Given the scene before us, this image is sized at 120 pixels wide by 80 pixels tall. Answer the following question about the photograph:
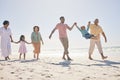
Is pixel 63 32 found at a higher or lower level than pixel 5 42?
higher

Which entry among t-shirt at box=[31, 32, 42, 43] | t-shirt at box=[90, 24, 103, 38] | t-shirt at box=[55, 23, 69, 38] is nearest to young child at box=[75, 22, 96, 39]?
t-shirt at box=[90, 24, 103, 38]

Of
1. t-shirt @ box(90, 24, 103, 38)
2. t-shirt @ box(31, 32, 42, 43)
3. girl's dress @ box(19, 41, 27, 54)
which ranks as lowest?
girl's dress @ box(19, 41, 27, 54)

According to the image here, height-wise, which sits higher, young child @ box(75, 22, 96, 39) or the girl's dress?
young child @ box(75, 22, 96, 39)

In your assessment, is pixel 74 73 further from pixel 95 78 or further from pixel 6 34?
pixel 6 34

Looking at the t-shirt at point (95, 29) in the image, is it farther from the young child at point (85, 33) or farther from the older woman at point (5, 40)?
the older woman at point (5, 40)

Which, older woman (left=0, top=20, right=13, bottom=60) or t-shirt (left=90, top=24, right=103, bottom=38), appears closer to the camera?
older woman (left=0, top=20, right=13, bottom=60)

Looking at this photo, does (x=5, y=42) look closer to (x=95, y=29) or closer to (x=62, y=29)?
(x=62, y=29)

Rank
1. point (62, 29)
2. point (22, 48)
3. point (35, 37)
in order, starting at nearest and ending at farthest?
1. point (62, 29)
2. point (35, 37)
3. point (22, 48)

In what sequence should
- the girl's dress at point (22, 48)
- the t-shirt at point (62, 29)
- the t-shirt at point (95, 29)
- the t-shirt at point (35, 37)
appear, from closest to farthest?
the t-shirt at point (62, 29) → the t-shirt at point (95, 29) → the t-shirt at point (35, 37) → the girl's dress at point (22, 48)

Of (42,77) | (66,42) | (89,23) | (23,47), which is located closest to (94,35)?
(89,23)

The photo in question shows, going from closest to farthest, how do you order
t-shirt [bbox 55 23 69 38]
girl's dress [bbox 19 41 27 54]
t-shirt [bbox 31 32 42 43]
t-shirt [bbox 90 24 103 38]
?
t-shirt [bbox 55 23 69 38] → t-shirt [bbox 90 24 103 38] → t-shirt [bbox 31 32 42 43] → girl's dress [bbox 19 41 27 54]

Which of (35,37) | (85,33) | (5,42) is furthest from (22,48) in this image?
(85,33)

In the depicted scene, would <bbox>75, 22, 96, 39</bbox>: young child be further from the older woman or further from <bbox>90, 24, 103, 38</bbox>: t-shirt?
the older woman

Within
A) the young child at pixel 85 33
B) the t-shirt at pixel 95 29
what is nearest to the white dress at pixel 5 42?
the young child at pixel 85 33
